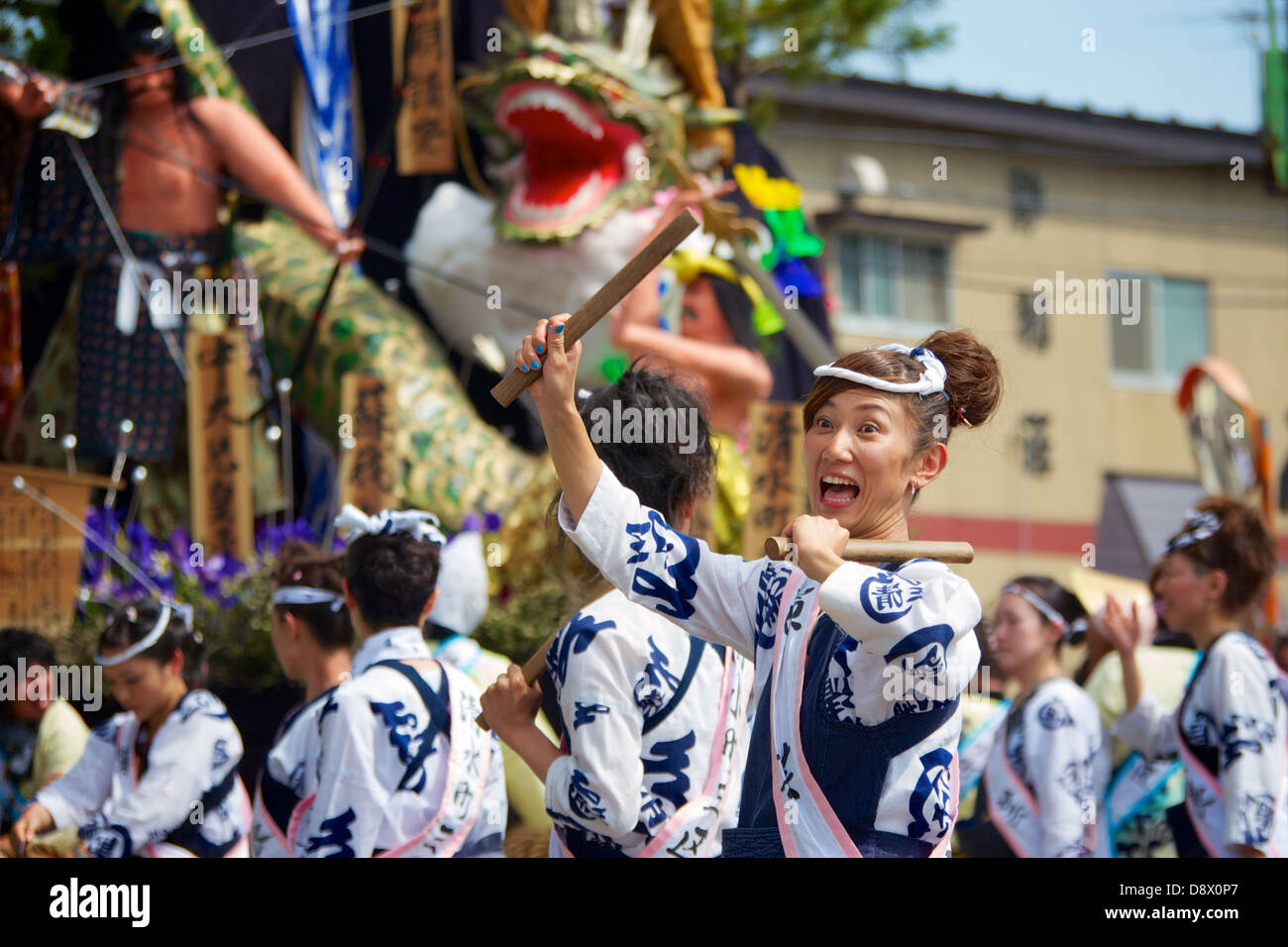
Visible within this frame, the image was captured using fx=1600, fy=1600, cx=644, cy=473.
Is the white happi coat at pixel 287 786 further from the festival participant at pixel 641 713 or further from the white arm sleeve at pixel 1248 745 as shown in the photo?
the white arm sleeve at pixel 1248 745

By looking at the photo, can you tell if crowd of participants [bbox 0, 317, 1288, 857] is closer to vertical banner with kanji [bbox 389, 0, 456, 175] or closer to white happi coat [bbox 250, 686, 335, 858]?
white happi coat [bbox 250, 686, 335, 858]

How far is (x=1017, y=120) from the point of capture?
13.2m

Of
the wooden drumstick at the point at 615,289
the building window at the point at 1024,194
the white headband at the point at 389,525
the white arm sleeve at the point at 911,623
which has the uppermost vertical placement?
the building window at the point at 1024,194

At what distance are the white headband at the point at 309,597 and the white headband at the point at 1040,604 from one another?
2.22 meters

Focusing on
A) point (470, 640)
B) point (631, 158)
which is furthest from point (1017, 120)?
point (470, 640)

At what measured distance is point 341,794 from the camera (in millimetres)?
3184

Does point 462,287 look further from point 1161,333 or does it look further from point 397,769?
point 1161,333

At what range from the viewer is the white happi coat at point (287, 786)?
133 inches

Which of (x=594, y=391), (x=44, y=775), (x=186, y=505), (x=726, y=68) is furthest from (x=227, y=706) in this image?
(x=726, y=68)

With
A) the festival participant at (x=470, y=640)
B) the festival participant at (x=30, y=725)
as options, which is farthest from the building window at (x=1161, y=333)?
the festival participant at (x=30, y=725)

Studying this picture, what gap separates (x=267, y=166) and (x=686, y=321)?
6.71 feet

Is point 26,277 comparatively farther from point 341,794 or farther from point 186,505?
point 341,794

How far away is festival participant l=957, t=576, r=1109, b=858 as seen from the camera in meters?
4.53

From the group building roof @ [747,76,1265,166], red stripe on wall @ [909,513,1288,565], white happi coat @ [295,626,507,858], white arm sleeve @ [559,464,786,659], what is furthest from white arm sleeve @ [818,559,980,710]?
red stripe on wall @ [909,513,1288,565]
